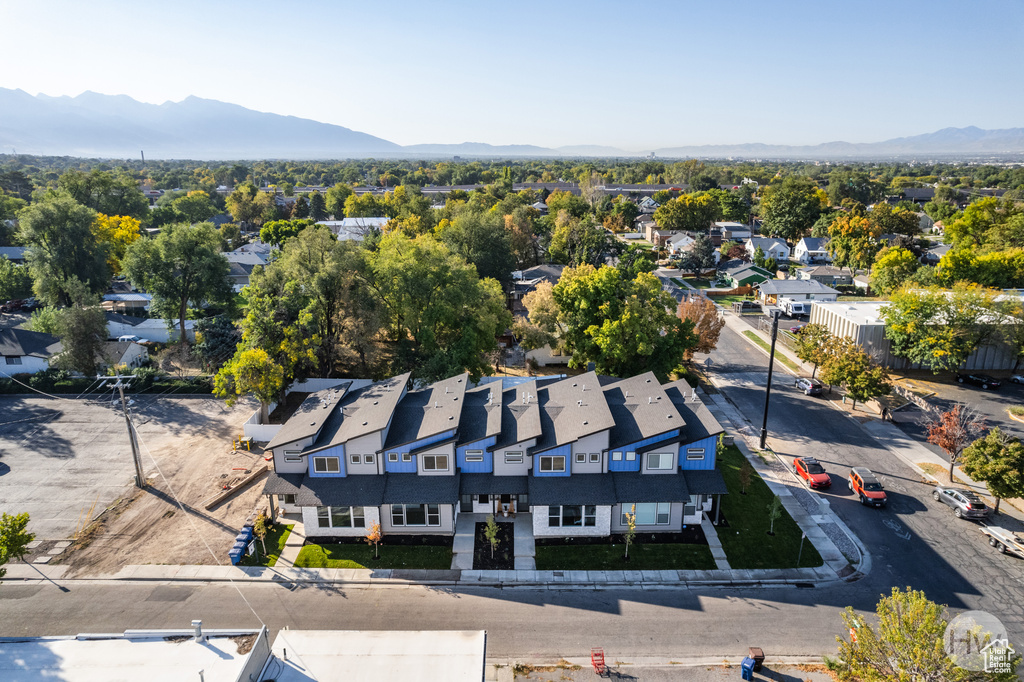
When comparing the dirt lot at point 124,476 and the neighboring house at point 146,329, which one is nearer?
the dirt lot at point 124,476

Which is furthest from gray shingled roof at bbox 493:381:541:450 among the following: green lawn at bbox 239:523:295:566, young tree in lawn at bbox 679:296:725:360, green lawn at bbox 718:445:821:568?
young tree in lawn at bbox 679:296:725:360

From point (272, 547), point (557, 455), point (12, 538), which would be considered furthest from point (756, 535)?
point (12, 538)

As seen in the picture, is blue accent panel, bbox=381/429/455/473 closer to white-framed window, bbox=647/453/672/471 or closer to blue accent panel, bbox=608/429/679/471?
blue accent panel, bbox=608/429/679/471

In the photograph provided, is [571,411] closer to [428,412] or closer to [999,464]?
[428,412]

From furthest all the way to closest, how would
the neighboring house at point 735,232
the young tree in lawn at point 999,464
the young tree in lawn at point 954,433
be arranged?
the neighboring house at point 735,232 < the young tree in lawn at point 954,433 < the young tree in lawn at point 999,464

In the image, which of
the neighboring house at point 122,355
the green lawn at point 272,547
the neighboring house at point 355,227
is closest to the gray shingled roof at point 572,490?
the green lawn at point 272,547

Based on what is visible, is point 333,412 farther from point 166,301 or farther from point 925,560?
point 166,301

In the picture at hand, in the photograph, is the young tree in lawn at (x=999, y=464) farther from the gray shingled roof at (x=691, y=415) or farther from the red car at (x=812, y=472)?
the gray shingled roof at (x=691, y=415)
